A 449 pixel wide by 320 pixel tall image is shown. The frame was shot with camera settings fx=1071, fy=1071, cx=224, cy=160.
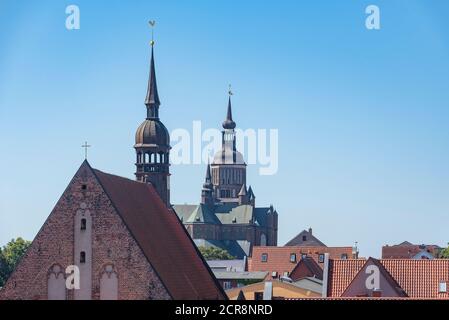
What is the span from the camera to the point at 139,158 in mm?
67375

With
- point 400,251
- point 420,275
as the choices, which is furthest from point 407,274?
point 400,251

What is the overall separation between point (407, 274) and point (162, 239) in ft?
33.5

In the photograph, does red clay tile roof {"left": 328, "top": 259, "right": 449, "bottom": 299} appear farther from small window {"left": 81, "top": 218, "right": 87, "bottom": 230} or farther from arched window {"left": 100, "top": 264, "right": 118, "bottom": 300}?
small window {"left": 81, "top": 218, "right": 87, "bottom": 230}

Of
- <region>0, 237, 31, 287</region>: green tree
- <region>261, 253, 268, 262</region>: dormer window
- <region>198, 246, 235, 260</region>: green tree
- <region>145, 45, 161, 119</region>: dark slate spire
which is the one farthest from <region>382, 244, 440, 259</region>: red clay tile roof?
<region>145, 45, 161, 119</region>: dark slate spire

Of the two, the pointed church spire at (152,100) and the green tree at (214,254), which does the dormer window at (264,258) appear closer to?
the pointed church spire at (152,100)

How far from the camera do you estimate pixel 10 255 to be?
3250 inches

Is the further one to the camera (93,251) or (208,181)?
(208,181)

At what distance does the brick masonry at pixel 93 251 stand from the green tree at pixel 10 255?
1535 inches

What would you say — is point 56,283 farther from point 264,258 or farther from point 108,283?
point 264,258

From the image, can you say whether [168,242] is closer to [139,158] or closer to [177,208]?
[139,158]

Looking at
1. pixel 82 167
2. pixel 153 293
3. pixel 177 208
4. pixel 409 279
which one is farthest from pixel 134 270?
pixel 177 208

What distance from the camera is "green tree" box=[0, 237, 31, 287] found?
253 feet

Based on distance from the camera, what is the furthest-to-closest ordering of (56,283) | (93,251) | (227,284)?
A: (227,284)
(93,251)
(56,283)
